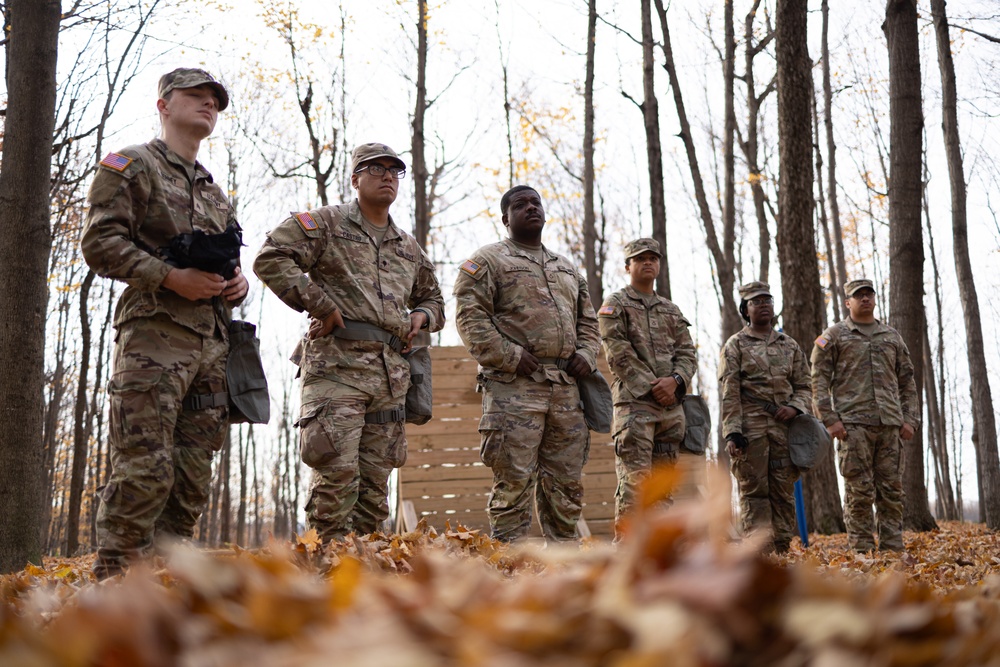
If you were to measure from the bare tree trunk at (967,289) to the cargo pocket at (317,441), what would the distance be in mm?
10772

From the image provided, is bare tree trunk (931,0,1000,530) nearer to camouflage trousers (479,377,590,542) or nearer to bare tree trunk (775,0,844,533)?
bare tree trunk (775,0,844,533)

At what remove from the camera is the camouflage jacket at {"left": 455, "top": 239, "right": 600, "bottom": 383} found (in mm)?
5695

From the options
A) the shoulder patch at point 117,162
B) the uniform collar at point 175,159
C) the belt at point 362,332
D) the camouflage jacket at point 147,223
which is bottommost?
the belt at point 362,332

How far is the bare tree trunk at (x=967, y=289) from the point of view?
481 inches

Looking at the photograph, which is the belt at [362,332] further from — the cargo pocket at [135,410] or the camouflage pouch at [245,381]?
the cargo pocket at [135,410]

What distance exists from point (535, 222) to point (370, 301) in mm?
1661

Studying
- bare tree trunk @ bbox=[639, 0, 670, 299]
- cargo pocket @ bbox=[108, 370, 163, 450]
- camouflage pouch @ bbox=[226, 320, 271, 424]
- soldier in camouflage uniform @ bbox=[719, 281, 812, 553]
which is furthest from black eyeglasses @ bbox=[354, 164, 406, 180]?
bare tree trunk @ bbox=[639, 0, 670, 299]

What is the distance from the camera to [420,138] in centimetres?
1622

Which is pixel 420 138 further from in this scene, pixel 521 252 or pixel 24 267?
pixel 24 267

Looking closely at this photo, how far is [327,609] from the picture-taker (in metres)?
1.10

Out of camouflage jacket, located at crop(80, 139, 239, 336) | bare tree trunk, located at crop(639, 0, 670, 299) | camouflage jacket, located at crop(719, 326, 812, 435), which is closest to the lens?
camouflage jacket, located at crop(80, 139, 239, 336)

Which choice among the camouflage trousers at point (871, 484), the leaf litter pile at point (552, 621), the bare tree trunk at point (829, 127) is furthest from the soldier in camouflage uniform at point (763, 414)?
the bare tree trunk at point (829, 127)

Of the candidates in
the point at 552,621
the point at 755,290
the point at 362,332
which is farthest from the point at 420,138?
the point at 552,621

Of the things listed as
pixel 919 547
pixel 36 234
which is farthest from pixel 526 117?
pixel 36 234
